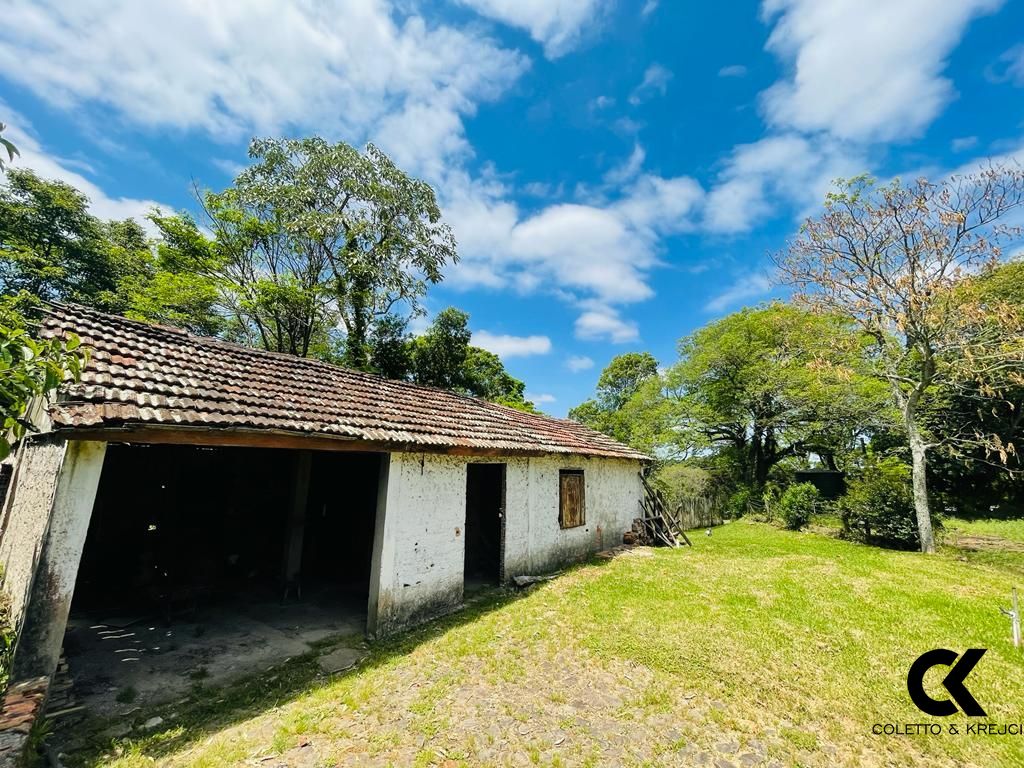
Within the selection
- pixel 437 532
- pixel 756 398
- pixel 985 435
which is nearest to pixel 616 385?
pixel 756 398

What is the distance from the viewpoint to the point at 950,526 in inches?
673

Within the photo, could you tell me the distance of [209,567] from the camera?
752 centimetres

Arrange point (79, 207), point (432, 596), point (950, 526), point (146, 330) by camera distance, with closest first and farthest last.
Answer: point (146, 330), point (432, 596), point (950, 526), point (79, 207)

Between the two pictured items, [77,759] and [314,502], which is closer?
[77,759]

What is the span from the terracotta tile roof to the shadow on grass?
2767mm

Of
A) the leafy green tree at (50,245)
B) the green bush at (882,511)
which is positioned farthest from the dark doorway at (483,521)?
the leafy green tree at (50,245)

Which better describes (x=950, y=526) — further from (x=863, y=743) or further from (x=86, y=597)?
(x=86, y=597)

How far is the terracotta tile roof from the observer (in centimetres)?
425

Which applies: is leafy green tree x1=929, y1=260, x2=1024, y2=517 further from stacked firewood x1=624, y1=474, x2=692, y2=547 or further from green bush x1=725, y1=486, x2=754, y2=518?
stacked firewood x1=624, y1=474, x2=692, y2=547

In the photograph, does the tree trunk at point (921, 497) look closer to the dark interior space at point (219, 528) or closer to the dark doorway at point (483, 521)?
the dark doorway at point (483, 521)

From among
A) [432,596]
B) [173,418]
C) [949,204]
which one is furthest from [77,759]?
[949,204]

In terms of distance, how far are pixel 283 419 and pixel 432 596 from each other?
373cm

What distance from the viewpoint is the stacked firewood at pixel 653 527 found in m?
13.7

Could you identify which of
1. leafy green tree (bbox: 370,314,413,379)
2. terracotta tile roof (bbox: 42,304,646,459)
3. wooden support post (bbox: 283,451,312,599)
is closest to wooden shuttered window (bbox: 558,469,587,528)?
terracotta tile roof (bbox: 42,304,646,459)
